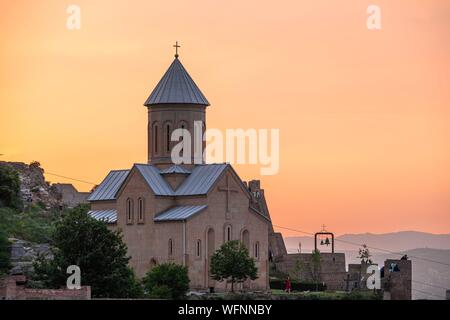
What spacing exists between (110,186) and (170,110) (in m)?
6.67

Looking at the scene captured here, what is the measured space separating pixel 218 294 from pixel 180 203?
7.58m

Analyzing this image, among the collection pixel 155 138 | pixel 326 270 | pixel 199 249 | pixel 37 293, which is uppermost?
pixel 155 138

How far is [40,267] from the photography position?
78.1 metres

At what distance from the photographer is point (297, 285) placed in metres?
93.5

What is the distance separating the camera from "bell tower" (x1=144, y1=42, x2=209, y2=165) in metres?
92.2

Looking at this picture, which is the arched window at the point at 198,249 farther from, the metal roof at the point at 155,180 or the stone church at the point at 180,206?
the metal roof at the point at 155,180

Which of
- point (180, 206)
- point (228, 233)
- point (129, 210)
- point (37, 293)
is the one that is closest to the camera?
point (37, 293)

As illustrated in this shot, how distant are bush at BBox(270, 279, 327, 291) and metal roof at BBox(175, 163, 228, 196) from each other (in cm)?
718

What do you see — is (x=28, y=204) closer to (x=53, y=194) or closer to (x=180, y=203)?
(x=53, y=194)

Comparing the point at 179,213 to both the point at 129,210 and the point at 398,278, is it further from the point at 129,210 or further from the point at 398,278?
the point at 398,278

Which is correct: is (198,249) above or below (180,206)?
below

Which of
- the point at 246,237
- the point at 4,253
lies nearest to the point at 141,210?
the point at 246,237
